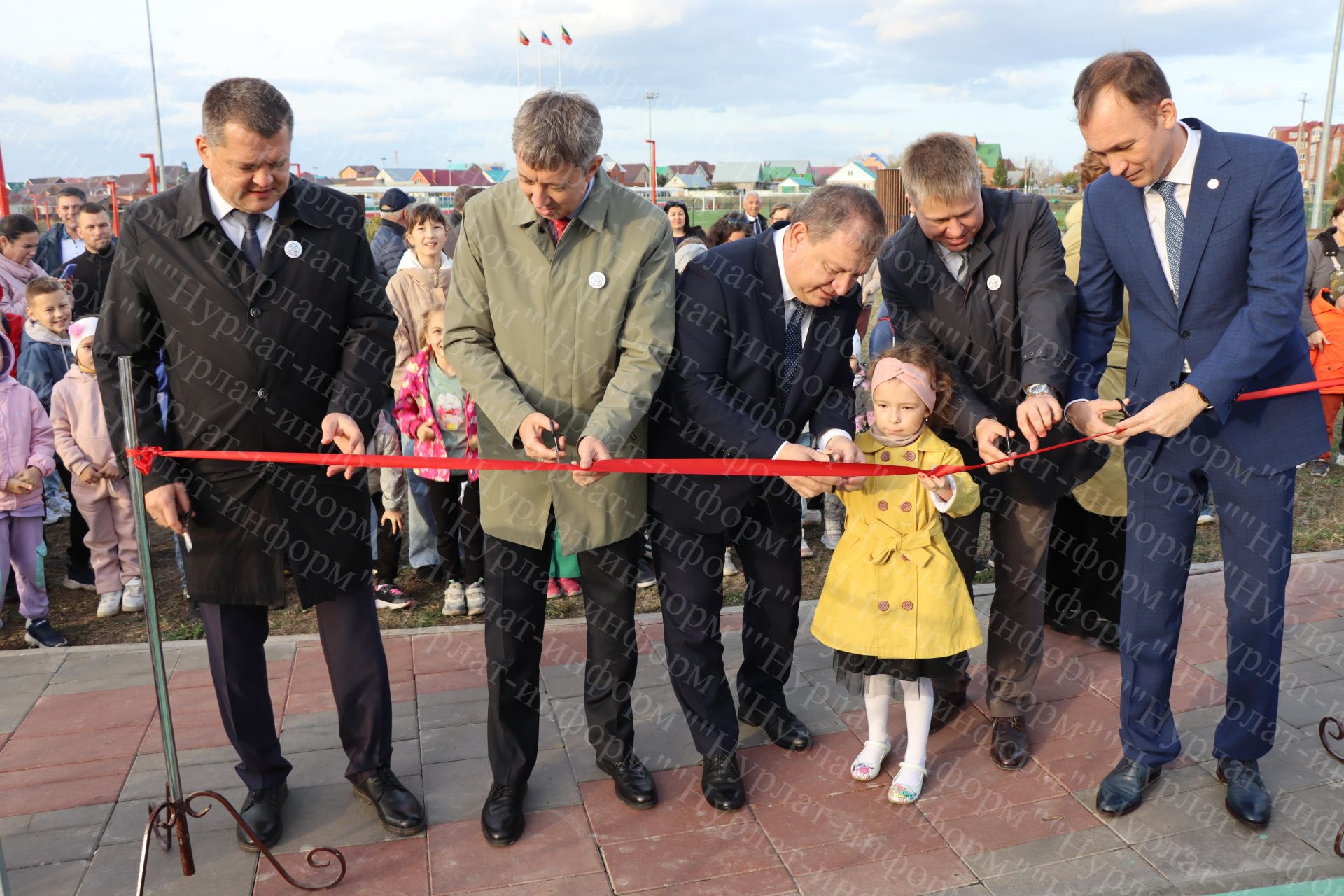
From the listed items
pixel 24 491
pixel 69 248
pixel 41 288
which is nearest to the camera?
pixel 24 491

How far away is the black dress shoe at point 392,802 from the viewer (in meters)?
3.46

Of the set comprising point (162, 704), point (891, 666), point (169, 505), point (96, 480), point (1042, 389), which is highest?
point (1042, 389)

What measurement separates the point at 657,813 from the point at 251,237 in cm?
234

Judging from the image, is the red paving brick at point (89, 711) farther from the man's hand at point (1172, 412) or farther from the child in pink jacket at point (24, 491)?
the man's hand at point (1172, 412)

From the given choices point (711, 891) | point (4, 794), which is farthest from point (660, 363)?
point (4, 794)

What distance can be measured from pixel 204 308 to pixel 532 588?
1.36 metres

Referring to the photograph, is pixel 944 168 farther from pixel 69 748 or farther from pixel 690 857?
pixel 69 748

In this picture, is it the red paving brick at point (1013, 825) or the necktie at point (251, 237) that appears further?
the red paving brick at point (1013, 825)

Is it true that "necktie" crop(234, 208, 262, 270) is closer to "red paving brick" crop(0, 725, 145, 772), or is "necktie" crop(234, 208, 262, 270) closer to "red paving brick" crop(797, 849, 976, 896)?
"red paving brick" crop(0, 725, 145, 772)

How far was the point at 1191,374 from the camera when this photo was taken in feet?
10.7

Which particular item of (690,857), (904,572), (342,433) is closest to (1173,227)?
(904,572)

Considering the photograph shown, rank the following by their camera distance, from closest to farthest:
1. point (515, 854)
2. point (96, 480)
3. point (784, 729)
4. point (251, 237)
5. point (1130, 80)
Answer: point (1130, 80) < point (251, 237) < point (515, 854) < point (784, 729) < point (96, 480)

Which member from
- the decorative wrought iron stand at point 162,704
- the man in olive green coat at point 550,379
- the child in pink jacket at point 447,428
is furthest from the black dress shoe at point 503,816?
the child in pink jacket at point 447,428

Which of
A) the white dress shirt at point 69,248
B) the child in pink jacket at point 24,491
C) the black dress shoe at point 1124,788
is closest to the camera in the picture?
the black dress shoe at point 1124,788
